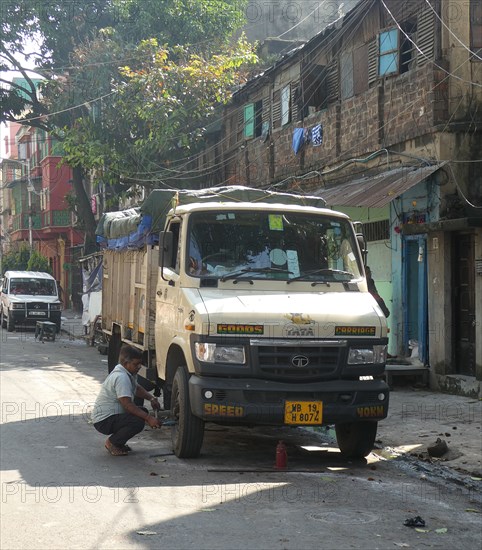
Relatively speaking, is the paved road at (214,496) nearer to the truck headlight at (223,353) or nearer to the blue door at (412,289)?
the truck headlight at (223,353)

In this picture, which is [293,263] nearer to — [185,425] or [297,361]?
[297,361]

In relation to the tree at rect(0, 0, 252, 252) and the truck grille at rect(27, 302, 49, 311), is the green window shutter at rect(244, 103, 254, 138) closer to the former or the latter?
the tree at rect(0, 0, 252, 252)

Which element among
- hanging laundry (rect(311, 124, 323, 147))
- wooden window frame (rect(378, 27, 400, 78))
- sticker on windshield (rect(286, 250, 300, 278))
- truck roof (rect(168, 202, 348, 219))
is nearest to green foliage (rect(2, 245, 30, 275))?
hanging laundry (rect(311, 124, 323, 147))

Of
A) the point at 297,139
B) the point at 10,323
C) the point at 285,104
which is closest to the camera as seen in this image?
the point at 297,139

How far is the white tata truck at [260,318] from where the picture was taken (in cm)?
760

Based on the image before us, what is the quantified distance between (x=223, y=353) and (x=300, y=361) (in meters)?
0.72

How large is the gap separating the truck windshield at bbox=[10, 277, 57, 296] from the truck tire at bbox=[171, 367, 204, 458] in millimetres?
23736

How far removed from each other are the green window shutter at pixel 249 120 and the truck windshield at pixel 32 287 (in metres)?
10.3

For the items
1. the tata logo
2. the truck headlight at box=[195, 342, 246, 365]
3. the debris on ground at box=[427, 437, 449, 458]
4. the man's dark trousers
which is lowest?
the debris on ground at box=[427, 437, 449, 458]

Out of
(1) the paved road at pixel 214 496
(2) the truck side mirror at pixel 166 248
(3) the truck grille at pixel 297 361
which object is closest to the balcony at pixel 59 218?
(1) the paved road at pixel 214 496

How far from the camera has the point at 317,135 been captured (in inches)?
793

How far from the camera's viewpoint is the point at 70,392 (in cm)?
1362

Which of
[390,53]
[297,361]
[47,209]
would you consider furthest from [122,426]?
[47,209]

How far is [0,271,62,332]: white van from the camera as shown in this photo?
2955 cm
